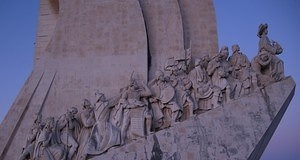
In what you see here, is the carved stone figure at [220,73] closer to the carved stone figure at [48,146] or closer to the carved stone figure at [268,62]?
the carved stone figure at [268,62]

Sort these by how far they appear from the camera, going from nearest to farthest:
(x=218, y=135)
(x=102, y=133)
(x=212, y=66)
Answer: (x=218, y=135), (x=102, y=133), (x=212, y=66)

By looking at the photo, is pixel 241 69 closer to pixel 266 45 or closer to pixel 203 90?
pixel 266 45

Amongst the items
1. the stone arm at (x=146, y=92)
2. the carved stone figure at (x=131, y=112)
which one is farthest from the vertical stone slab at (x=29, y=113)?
the stone arm at (x=146, y=92)

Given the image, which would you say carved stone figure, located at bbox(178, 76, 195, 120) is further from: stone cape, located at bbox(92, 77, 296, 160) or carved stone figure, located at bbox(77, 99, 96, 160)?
carved stone figure, located at bbox(77, 99, 96, 160)

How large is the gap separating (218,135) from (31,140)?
13.6ft

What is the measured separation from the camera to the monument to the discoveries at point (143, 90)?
23.0ft

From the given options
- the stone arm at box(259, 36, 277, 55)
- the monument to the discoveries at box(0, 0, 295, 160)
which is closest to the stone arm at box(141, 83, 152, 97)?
the monument to the discoveries at box(0, 0, 295, 160)

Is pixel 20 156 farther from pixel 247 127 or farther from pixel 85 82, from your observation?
pixel 247 127

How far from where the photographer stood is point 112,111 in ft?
25.9

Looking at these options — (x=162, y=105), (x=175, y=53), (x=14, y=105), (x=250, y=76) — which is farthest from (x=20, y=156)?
(x=250, y=76)

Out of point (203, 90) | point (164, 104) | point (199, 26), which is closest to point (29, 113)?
point (164, 104)

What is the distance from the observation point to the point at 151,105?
317 inches

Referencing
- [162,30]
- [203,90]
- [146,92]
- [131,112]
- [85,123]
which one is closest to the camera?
[131,112]

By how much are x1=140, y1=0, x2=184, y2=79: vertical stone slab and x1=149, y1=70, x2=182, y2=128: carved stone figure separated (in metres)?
1.07
